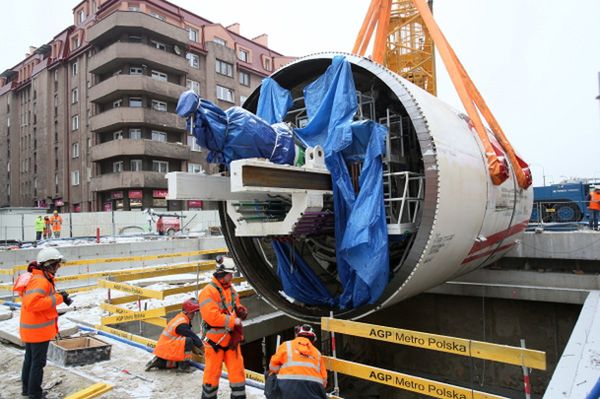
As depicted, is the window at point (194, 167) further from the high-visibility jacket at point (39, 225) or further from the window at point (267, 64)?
the high-visibility jacket at point (39, 225)

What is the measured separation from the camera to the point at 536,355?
11.1ft

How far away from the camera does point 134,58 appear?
30.5 meters

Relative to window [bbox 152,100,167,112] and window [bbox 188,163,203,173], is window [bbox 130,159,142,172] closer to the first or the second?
window [bbox 188,163,203,173]

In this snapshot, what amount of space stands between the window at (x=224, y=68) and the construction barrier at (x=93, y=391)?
34.7 m

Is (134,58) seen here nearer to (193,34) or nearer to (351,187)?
(193,34)

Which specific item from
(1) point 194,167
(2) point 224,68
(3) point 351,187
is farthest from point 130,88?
(3) point 351,187

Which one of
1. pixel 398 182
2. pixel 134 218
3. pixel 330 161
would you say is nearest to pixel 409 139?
pixel 398 182

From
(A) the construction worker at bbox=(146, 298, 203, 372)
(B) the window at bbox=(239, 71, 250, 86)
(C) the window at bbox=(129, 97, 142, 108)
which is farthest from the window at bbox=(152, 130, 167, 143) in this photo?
(A) the construction worker at bbox=(146, 298, 203, 372)

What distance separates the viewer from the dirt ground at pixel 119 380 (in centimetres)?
453

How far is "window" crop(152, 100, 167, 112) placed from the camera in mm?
32531

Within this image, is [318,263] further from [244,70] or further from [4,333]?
[244,70]

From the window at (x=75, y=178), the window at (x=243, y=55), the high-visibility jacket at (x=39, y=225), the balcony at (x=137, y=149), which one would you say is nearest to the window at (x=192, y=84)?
the balcony at (x=137, y=149)

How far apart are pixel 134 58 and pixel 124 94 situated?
8.50 ft

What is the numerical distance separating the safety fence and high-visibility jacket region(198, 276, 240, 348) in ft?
3.32
